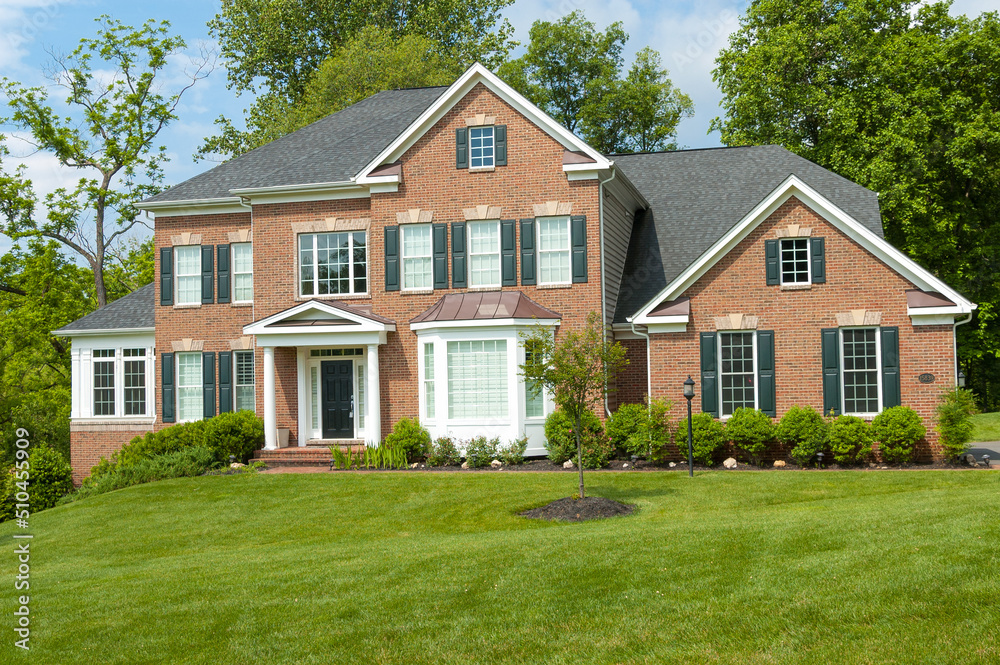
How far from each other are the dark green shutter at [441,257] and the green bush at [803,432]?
28.5 feet

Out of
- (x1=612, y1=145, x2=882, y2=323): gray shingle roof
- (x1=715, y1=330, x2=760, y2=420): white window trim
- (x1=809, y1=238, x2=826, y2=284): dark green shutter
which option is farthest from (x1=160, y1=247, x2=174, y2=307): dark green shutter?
(x1=809, y1=238, x2=826, y2=284): dark green shutter

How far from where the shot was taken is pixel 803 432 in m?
18.7

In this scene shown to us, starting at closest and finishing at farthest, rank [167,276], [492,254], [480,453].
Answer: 1. [480,453]
2. [492,254]
3. [167,276]

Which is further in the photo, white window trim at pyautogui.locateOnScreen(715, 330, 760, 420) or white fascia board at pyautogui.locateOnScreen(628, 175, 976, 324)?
white window trim at pyautogui.locateOnScreen(715, 330, 760, 420)

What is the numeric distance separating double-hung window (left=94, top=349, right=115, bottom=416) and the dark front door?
661cm

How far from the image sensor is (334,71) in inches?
1565

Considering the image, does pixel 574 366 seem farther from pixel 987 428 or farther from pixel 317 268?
pixel 987 428

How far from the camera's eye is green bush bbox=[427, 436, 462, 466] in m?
20.7

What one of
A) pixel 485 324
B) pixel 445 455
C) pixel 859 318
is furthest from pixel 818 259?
pixel 445 455


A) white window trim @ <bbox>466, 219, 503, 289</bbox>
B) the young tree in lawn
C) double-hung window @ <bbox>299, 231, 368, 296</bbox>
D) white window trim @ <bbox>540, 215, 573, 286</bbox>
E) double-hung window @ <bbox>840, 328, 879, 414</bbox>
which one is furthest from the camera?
double-hung window @ <bbox>299, 231, 368, 296</bbox>

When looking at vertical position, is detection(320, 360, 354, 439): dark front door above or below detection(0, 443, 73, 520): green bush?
above

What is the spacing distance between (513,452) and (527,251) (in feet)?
16.3

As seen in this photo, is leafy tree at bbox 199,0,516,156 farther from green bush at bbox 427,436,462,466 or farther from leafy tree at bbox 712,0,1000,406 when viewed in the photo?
green bush at bbox 427,436,462,466

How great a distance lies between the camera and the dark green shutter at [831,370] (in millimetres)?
19344
